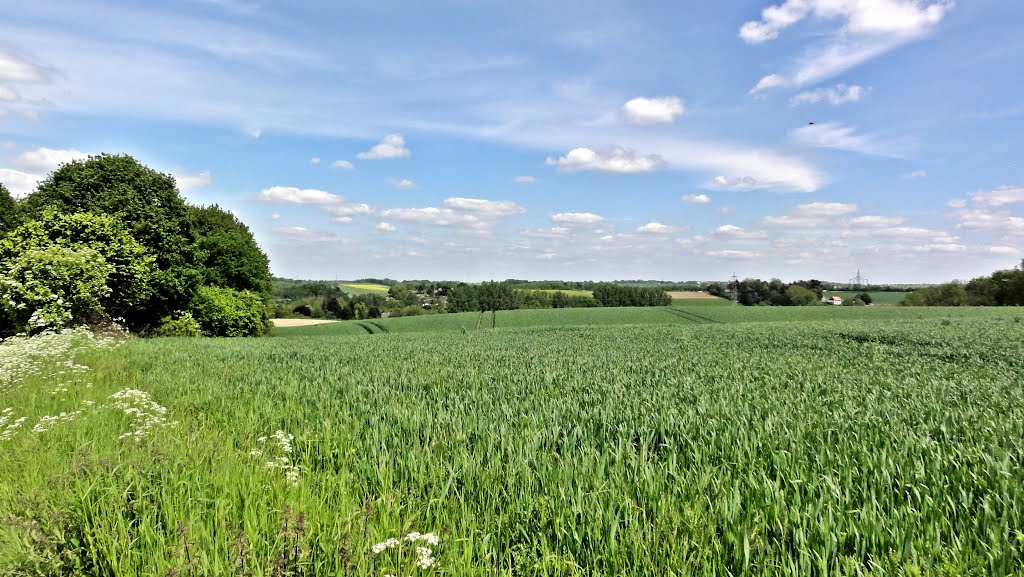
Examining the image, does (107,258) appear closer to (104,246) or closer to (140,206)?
(104,246)

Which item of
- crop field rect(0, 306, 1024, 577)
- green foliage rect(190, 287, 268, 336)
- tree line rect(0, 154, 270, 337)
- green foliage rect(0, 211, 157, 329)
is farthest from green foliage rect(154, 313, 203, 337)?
crop field rect(0, 306, 1024, 577)

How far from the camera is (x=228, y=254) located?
45.9 meters

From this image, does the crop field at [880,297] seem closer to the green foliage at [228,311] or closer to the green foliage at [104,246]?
the green foliage at [228,311]

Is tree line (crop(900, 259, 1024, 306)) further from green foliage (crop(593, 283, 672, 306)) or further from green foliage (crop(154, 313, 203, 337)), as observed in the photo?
green foliage (crop(154, 313, 203, 337))

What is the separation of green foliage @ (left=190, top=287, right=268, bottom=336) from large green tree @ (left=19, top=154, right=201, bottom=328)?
3.53m

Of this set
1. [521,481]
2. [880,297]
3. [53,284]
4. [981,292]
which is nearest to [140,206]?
[53,284]

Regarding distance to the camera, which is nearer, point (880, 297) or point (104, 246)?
point (104, 246)

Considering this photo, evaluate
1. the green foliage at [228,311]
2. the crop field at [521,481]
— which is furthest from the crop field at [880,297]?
the crop field at [521,481]

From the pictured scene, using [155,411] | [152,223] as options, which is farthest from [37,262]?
[155,411]

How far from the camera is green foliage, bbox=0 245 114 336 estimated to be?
82.3 ft

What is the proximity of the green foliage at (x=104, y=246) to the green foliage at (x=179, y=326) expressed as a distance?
3.60m

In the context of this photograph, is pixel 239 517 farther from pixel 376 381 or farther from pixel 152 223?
pixel 152 223

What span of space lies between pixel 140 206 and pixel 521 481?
3954 cm

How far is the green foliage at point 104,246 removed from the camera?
90.0 ft
